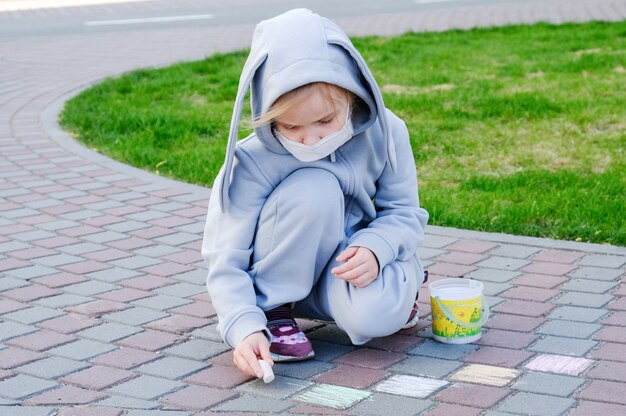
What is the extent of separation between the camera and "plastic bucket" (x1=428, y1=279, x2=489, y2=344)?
3.25 metres

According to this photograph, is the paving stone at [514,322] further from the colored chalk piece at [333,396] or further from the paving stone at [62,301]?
the paving stone at [62,301]

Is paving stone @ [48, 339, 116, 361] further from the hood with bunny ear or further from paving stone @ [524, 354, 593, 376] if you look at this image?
paving stone @ [524, 354, 593, 376]

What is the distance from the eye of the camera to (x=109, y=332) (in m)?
3.44

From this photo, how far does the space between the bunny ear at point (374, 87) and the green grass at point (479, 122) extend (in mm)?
1475

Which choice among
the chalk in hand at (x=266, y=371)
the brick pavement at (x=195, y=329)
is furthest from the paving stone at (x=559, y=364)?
the chalk in hand at (x=266, y=371)

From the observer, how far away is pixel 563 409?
9.12ft

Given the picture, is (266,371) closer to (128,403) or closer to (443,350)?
(128,403)

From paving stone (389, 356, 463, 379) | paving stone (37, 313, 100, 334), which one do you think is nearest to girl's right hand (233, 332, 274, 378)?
paving stone (389, 356, 463, 379)

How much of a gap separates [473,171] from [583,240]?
1208mm

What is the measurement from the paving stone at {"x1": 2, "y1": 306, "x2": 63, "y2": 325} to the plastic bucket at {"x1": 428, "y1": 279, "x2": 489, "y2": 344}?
1.30 meters

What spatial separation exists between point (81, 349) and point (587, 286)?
5.91ft

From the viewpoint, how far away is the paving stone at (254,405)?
2.82 meters

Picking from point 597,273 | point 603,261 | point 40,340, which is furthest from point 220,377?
point 603,261

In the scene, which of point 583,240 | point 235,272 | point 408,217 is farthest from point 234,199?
point 583,240
